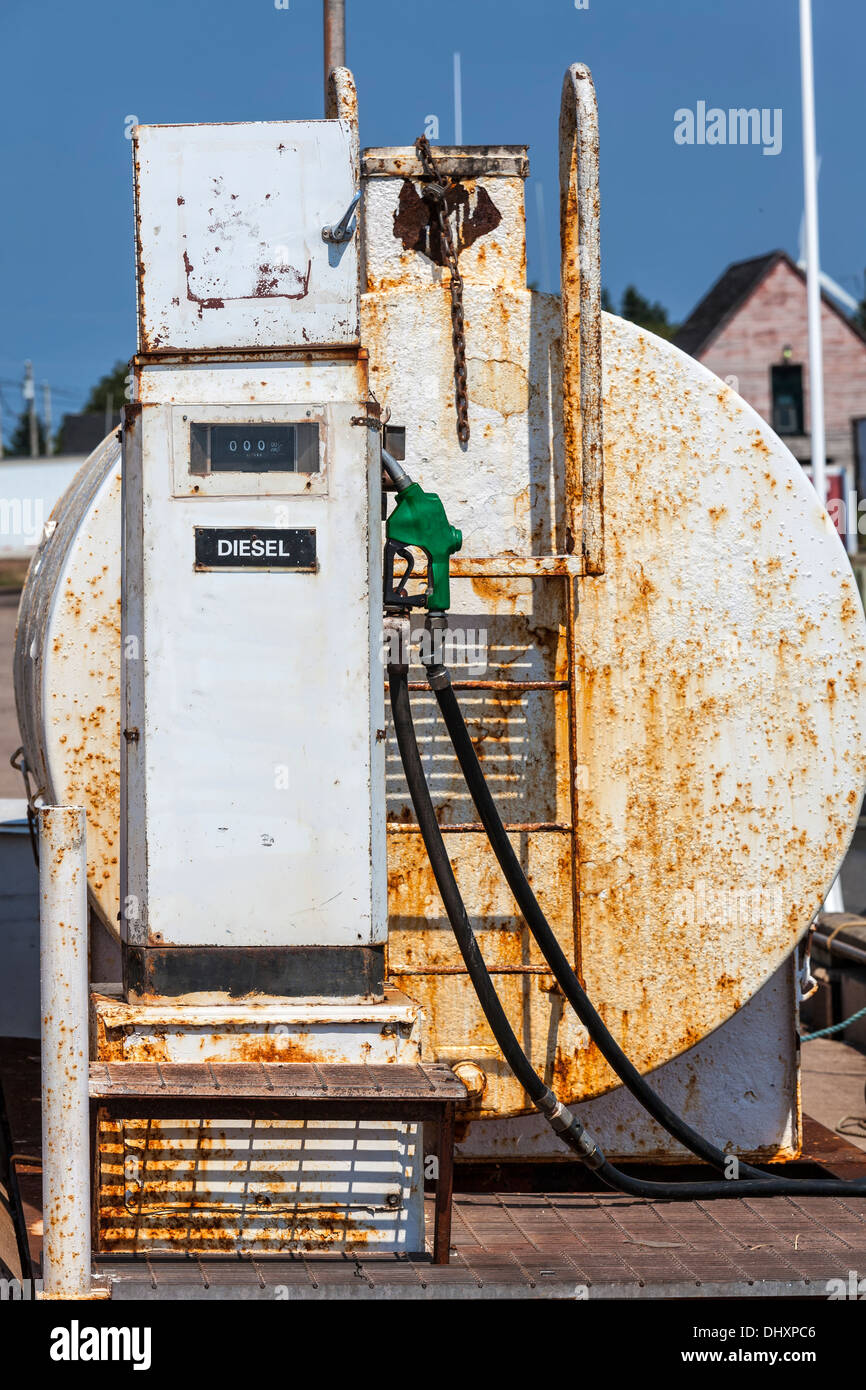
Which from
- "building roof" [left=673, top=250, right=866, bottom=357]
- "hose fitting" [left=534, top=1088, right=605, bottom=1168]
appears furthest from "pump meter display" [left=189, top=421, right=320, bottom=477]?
"building roof" [left=673, top=250, right=866, bottom=357]

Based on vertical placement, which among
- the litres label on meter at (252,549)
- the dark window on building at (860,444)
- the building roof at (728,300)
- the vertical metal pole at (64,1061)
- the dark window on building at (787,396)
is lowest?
the vertical metal pole at (64,1061)

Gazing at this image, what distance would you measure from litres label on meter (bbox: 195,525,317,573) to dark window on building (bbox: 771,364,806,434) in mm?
39200

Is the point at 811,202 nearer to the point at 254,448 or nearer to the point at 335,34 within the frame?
the point at 335,34

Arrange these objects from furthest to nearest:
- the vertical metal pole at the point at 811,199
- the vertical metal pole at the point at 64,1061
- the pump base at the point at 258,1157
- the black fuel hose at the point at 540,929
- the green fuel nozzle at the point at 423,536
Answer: the vertical metal pole at the point at 811,199
the black fuel hose at the point at 540,929
the green fuel nozzle at the point at 423,536
the pump base at the point at 258,1157
the vertical metal pole at the point at 64,1061

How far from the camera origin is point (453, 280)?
477cm

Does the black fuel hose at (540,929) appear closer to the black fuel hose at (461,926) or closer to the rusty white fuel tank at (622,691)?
the black fuel hose at (461,926)

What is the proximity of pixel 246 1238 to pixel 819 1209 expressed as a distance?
1.58 meters

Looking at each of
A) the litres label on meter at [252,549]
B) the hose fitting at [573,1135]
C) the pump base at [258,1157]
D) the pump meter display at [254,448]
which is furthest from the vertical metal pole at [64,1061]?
the hose fitting at [573,1135]

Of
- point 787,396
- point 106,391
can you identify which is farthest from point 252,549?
point 106,391

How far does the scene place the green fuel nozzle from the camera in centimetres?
406

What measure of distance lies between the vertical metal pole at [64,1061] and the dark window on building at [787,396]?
131 feet

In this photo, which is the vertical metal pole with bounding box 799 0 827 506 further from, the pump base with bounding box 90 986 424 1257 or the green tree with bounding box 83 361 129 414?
the green tree with bounding box 83 361 129 414

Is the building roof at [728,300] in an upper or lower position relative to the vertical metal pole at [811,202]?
upper

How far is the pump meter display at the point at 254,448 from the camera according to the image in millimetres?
3891
